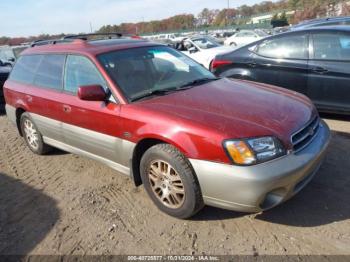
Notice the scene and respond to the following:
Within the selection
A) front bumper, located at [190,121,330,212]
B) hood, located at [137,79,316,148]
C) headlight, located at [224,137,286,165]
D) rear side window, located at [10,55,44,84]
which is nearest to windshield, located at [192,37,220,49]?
rear side window, located at [10,55,44,84]

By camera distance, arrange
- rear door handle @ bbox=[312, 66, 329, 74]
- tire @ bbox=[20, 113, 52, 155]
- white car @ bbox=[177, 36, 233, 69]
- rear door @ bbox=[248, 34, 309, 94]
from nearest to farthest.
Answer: tire @ bbox=[20, 113, 52, 155] < rear door handle @ bbox=[312, 66, 329, 74] < rear door @ bbox=[248, 34, 309, 94] < white car @ bbox=[177, 36, 233, 69]

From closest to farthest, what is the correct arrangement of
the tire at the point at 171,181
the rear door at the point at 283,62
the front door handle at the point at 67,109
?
the tire at the point at 171,181, the front door handle at the point at 67,109, the rear door at the point at 283,62

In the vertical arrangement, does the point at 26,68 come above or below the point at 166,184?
above

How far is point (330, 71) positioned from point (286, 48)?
89cm

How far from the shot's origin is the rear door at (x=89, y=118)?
12.0 feet

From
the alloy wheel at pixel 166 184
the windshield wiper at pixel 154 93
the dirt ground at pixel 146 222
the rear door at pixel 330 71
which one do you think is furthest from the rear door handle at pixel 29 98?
the rear door at pixel 330 71

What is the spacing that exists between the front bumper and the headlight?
5 cm

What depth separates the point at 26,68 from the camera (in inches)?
205

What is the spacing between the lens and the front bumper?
2758mm

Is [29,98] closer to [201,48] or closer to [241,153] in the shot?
[241,153]

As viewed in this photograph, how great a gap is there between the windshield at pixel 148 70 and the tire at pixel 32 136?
6.45 feet

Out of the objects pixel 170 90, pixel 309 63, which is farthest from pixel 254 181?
pixel 309 63

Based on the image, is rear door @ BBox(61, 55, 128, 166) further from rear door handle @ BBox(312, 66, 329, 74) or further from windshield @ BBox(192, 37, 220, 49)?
windshield @ BBox(192, 37, 220, 49)

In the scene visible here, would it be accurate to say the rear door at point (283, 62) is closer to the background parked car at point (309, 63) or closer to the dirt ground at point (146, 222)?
the background parked car at point (309, 63)
